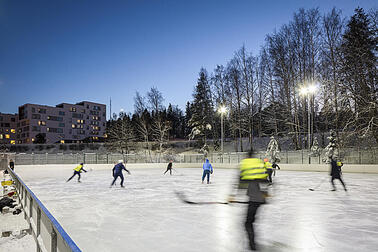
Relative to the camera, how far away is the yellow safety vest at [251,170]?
4938 millimetres

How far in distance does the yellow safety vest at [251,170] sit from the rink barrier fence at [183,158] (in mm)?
16875

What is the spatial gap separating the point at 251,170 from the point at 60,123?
7743 cm

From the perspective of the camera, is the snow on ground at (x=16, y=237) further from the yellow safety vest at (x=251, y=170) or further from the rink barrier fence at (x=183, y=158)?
the rink barrier fence at (x=183, y=158)

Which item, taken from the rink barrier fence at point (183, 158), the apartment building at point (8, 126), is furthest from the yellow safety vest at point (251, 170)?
the apartment building at point (8, 126)

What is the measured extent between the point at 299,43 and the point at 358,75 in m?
15.9

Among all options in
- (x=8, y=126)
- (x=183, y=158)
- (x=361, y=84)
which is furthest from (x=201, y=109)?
(x=8, y=126)

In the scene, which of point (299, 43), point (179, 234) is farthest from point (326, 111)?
point (299, 43)

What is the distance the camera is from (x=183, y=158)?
109ft

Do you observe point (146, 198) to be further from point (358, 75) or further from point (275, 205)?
point (358, 75)

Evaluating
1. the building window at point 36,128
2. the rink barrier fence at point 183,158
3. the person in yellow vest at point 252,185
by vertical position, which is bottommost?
the rink barrier fence at point 183,158

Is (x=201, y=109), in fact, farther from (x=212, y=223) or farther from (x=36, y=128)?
(x=36, y=128)

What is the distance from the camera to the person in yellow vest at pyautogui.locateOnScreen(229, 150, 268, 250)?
473 cm

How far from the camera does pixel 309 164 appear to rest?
23.4 metres

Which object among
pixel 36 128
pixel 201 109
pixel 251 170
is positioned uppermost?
pixel 201 109
